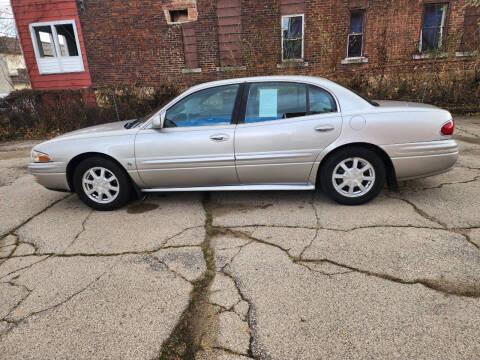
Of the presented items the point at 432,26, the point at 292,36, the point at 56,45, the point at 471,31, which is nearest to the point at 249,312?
the point at 292,36

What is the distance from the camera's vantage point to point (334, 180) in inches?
145

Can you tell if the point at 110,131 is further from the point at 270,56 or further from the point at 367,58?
the point at 367,58

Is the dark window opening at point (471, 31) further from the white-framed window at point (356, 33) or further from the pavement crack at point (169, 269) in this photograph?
the pavement crack at point (169, 269)

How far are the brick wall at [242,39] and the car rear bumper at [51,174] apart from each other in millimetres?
9246

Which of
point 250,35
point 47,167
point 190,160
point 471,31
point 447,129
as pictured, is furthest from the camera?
point 250,35

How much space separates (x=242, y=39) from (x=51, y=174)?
33.4 feet

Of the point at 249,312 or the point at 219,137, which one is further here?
the point at 219,137

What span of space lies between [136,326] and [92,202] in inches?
93.7

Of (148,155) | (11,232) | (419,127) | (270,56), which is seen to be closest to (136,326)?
(148,155)

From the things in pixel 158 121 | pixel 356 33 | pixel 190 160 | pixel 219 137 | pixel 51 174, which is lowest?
pixel 51 174

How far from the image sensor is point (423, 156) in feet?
11.4

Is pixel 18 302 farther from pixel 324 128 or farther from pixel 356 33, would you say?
pixel 356 33

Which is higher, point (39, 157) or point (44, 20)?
point (44, 20)

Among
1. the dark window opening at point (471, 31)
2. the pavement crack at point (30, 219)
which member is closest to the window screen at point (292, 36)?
the dark window opening at point (471, 31)
